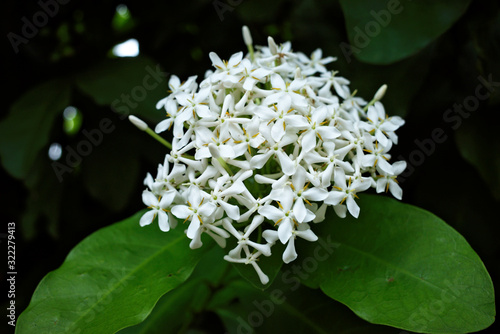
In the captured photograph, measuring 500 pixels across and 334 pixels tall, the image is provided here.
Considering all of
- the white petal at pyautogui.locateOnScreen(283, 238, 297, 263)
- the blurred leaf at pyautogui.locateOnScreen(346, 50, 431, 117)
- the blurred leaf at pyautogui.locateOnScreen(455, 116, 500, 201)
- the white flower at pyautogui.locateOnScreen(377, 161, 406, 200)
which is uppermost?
the white petal at pyautogui.locateOnScreen(283, 238, 297, 263)

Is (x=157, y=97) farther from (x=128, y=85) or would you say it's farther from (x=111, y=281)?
(x=111, y=281)

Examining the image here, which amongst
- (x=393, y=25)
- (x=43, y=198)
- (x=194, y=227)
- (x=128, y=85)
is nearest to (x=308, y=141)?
(x=194, y=227)

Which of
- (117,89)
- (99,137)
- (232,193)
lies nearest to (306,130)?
(232,193)

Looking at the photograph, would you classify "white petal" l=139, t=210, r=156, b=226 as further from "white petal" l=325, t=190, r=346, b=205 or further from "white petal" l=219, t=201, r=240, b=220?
"white petal" l=325, t=190, r=346, b=205

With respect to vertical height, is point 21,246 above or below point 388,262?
above

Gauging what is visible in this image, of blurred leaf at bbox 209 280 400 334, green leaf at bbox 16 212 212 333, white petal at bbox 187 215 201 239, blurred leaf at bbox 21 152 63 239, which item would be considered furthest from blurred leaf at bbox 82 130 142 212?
white petal at bbox 187 215 201 239

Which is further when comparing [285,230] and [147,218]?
[147,218]

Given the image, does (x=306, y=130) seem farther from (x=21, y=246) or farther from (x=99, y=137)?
(x=21, y=246)
